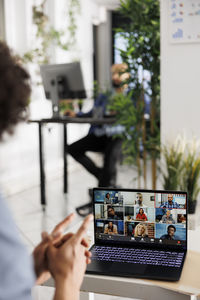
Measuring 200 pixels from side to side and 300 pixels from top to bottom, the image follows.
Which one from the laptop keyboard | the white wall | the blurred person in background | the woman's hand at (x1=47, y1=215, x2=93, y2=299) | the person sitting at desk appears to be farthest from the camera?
the person sitting at desk

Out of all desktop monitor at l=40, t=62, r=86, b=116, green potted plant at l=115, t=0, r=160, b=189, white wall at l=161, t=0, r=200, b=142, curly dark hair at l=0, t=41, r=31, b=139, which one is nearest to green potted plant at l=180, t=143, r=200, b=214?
white wall at l=161, t=0, r=200, b=142

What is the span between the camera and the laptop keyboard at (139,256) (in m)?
1.39

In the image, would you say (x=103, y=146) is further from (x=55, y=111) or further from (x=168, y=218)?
(x=168, y=218)

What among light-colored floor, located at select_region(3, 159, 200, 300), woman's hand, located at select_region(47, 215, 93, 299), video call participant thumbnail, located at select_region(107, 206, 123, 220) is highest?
woman's hand, located at select_region(47, 215, 93, 299)

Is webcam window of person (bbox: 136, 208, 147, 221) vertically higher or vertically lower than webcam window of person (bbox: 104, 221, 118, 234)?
higher

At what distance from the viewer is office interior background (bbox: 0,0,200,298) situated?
313 centimetres

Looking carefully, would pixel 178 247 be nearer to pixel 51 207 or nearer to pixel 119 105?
pixel 119 105

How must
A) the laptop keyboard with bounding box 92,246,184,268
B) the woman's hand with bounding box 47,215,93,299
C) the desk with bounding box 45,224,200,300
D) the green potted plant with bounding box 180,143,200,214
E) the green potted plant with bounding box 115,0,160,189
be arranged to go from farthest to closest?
the green potted plant with bounding box 115,0,160,189 → the green potted plant with bounding box 180,143,200,214 → the laptop keyboard with bounding box 92,246,184,268 → the desk with bounding box 45,224,200,300 → the woman's hand with bounding box 47,215,93,299

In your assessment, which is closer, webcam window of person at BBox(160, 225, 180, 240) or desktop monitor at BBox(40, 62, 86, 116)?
webcam window of person at BBox(160, 225, 180, 240)

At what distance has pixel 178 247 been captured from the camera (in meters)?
1.46

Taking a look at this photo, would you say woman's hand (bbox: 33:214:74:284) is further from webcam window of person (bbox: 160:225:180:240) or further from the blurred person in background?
webcam window of person (bbox: 160:225:180:240)

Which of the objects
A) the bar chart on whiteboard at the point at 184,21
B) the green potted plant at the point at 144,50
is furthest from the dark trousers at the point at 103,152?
the bar chart on whiteboard at the point at 184,21

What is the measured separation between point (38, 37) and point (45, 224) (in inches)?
113

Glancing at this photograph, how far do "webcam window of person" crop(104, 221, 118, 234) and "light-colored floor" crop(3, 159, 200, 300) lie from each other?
1.14 meters
